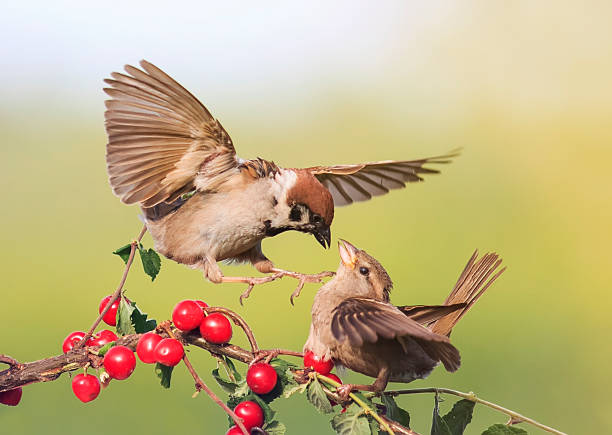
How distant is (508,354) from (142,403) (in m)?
1.91

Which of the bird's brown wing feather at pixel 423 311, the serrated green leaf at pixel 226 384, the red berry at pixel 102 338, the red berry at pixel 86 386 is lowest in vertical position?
the red berry at pixel 86 386

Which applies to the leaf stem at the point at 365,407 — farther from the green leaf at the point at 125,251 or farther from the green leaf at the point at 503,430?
the green leaf at the point at 125,251

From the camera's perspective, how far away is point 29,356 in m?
3.48

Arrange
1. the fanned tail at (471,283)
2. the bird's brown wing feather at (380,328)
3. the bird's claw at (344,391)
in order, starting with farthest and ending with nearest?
the fanned tail at (471,283), the bird's claw at (344,391), the bird's brown wing feather at (380,328)

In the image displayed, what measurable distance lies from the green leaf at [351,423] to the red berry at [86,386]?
46cm

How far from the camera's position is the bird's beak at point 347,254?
5.43 ft

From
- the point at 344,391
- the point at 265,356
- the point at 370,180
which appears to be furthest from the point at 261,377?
the point at 370,180

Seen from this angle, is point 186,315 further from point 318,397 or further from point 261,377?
point 318,397

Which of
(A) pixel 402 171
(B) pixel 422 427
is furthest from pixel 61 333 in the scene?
(A) pixel 402 171

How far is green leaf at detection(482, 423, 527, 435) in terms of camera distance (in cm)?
126

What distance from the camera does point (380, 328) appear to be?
3.93 ft

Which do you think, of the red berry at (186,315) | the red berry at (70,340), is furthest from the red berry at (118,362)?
the red berry at (70,340)

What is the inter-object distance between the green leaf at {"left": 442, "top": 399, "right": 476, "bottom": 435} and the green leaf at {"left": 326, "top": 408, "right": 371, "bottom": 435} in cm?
21

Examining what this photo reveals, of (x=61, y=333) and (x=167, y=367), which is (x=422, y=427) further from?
(x=167, y=367)
